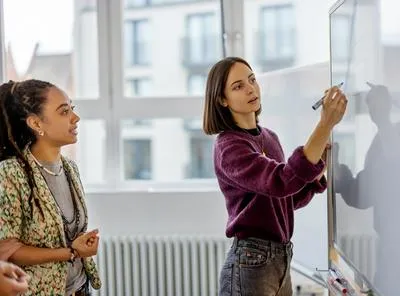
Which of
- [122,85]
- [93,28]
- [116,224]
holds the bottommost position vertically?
[116,224]

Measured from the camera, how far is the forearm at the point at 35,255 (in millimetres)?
1538

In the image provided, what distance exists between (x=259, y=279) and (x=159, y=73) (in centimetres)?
177

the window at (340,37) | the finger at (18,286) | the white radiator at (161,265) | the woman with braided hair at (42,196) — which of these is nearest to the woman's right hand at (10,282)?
the finger at (18,286)

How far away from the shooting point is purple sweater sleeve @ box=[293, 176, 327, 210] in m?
1.71

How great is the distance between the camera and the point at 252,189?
1.50m

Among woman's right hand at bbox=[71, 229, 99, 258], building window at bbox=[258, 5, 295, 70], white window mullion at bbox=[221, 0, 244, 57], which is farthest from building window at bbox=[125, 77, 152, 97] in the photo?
woman's right hand at bbox=[71, 229, 99, 258]

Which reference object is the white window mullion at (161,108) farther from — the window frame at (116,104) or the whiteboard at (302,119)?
the whiteboard at (302,119)

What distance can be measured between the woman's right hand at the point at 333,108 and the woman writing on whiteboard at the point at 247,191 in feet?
0.64

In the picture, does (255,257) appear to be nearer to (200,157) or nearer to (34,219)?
(34,219)

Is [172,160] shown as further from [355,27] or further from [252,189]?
[355,27]

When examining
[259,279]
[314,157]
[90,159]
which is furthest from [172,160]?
[314,157]

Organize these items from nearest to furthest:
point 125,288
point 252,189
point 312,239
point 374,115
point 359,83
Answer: point 374,115 < point 359,83 < point 252,189 < point 312,239 < point 125,288

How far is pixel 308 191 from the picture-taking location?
1.73 m

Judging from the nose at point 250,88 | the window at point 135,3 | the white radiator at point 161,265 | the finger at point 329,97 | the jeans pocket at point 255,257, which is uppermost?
the window at point 135,3
